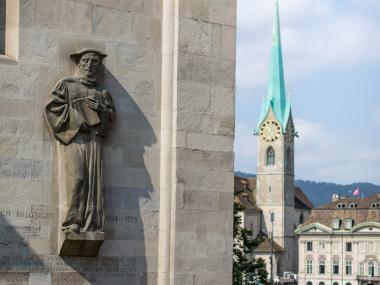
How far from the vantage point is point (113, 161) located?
9906mm

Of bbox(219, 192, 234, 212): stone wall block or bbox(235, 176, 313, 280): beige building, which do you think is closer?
bbox(219, 192, 234, 212): stone wall block

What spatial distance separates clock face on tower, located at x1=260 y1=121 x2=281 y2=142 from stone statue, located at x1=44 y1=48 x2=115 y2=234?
129 m

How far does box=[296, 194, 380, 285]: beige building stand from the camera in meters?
112

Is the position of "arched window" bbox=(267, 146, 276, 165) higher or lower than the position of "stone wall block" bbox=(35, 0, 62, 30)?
higher

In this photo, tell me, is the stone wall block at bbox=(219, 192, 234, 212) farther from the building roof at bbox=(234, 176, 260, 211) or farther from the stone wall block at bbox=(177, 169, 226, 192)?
the building roof at bbox=(234, 176, 260, 211)

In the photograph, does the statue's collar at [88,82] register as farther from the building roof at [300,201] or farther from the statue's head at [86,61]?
the building roof at [300,201]

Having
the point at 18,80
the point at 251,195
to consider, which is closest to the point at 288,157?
the point at 251,195

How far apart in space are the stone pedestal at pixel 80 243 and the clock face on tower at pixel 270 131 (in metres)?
129

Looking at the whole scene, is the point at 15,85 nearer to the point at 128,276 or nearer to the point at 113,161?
the point at 113,161

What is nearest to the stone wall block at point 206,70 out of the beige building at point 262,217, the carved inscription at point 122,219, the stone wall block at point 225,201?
the stone wall block at point 225,201

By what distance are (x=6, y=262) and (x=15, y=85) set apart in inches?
65.1

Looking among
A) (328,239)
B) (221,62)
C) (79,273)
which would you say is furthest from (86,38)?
(328,239)

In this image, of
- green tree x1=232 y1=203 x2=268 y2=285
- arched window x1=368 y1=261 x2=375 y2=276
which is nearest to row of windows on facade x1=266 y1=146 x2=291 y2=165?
arched window x1=368 y1=261 x2=375 y2=276

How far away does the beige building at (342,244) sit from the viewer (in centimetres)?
11162
